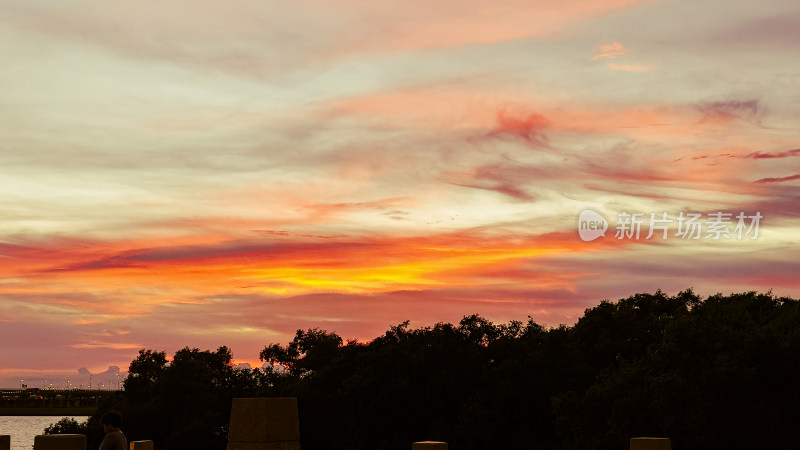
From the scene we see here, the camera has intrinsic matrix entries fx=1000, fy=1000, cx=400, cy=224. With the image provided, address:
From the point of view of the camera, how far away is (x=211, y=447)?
6384cm

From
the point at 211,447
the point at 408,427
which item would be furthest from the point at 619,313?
the point at 211,447

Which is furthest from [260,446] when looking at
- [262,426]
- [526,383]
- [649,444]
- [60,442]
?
[526,383]

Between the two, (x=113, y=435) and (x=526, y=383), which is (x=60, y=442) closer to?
(x=113, y=435)

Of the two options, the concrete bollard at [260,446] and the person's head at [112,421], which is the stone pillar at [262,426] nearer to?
the concrete bollard at [260,446]

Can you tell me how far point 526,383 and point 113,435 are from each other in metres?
43.4

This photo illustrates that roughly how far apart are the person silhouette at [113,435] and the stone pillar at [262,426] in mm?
1624

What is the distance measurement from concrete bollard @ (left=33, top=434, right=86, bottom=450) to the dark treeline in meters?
33.1

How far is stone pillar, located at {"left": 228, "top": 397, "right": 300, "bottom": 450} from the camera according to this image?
50.6ft

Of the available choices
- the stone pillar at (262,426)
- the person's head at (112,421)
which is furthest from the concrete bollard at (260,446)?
the person's head at (112,421)

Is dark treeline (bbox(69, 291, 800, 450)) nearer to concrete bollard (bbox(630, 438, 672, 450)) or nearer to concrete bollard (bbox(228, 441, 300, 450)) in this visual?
concrete bollard (bbox(630, 438, 672, 450))

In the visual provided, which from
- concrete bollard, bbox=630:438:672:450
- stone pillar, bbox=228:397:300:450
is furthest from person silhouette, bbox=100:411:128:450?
concrete bollard, bbox=630:438:672:450

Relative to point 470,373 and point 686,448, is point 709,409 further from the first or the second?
point 470,373

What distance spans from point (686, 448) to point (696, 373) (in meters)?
3.69

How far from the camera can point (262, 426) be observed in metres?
15.4
